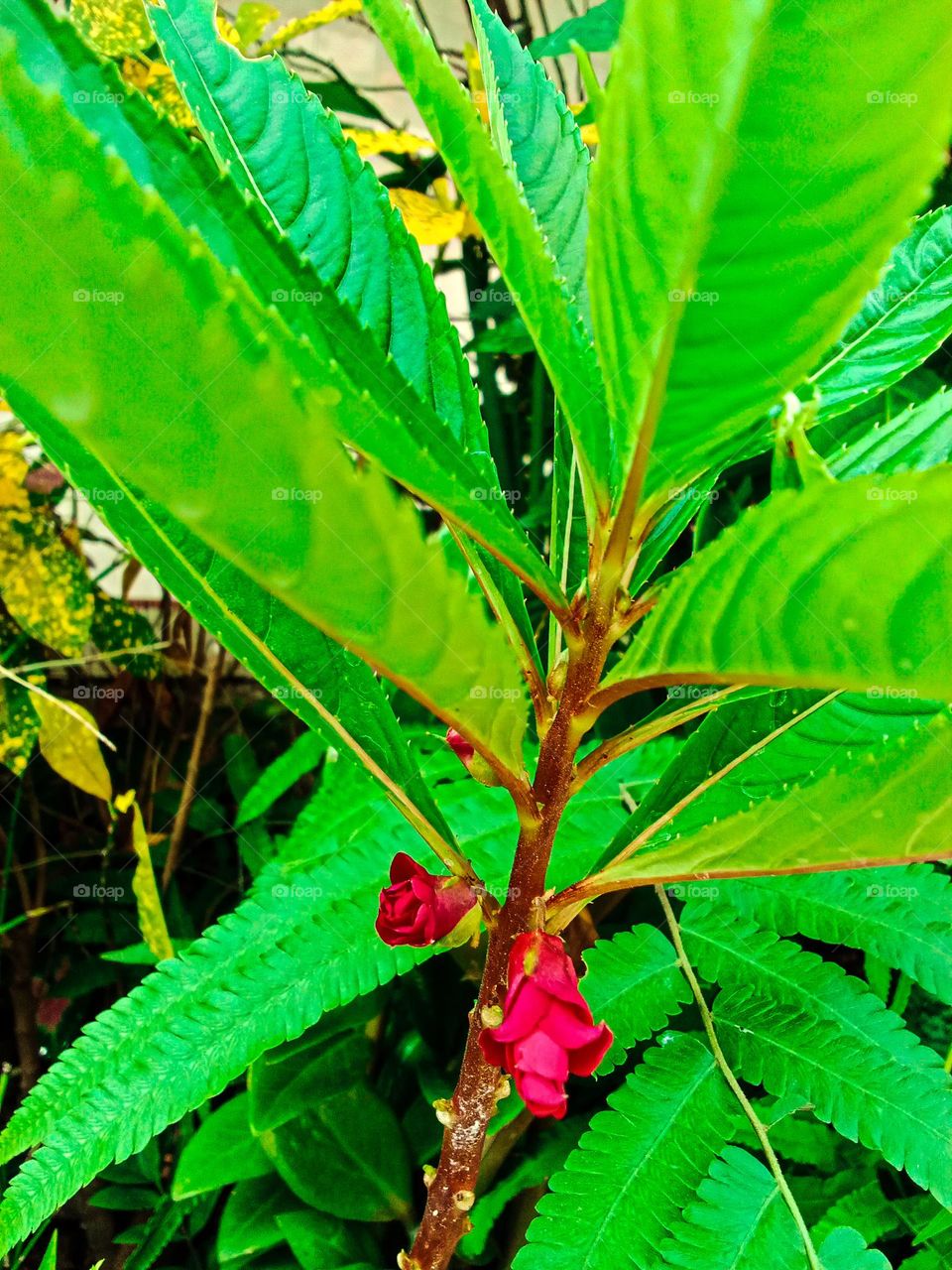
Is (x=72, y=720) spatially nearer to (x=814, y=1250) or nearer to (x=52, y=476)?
(x=52, y=476)

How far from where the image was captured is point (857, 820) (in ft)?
1.04

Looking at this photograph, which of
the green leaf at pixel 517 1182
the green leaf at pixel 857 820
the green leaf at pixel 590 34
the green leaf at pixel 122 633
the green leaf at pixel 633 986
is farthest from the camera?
the green leaf at pixel 122 633

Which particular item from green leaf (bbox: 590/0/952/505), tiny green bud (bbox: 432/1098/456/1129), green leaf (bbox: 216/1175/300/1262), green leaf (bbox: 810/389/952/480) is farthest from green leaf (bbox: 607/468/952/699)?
green leaf (bbox: 216/1175/300/1262)

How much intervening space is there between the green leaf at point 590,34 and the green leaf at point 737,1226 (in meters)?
0.87

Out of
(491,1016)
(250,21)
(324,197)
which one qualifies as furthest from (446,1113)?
(250,21)

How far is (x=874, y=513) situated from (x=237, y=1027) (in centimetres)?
45

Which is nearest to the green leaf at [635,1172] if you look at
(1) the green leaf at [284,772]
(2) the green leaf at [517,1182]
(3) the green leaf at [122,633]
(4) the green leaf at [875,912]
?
(4) the green leaf at [875,912]

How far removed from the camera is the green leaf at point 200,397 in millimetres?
201

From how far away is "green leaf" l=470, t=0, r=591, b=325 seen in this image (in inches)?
17.8

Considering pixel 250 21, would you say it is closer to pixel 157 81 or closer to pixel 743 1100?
pixel 157 81

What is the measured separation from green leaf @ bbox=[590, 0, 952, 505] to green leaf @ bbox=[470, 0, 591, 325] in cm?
19

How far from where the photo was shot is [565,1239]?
0.46m

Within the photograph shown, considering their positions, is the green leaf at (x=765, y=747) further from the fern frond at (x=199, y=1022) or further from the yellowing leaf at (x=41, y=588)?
the yellowing leaf at (x=41, y=588)

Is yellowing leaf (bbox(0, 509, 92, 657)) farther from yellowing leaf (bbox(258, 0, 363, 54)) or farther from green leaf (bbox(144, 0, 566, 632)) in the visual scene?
green leaf (bbox(144, 0, 566, 632))
